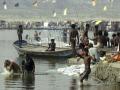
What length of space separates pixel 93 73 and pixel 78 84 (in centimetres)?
232

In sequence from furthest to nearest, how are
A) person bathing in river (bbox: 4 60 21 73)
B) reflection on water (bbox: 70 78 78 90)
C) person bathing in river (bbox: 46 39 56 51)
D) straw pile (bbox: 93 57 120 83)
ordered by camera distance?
person bathing in river (bbox: 46 39 56 51) → person bathing in river (bbox: 4 60 21 73) → straw pile (bbox: 93 57 120 83) → reflection on water (bbox: 70 78 78 90)

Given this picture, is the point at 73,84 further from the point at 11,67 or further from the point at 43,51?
the point at 43,51

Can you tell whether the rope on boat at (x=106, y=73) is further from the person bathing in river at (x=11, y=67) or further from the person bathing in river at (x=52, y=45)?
the person bathing in river at (x=52, y=45)

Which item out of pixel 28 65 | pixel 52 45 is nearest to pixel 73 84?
pixel 28 65

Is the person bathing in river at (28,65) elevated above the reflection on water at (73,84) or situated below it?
above

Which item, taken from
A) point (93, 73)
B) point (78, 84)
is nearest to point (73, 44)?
point (93, 73)

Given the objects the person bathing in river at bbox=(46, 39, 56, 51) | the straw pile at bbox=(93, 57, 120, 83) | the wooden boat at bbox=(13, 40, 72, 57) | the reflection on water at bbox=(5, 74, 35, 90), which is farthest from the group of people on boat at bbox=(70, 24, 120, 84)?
the reflection on water at bbox=(5, 74, 35, 90)

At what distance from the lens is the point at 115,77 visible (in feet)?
85.1

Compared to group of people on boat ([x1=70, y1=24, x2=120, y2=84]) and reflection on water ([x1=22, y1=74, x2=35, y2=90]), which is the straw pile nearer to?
reflection on water ([x1=22, y1=74, x2=35, y2=90])

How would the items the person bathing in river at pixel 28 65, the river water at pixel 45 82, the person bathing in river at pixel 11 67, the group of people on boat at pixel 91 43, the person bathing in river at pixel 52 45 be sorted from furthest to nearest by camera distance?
the person bathing in river at pixel 52 45, the group of people on boat at pixel 91 43, the person bathing in river at pixel 11 67, the person bathing in river at pixel 28 65, the river water at pixel 45 82

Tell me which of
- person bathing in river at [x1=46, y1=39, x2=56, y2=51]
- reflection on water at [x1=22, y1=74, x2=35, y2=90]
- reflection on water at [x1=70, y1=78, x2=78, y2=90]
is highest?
person bathing in river at [x1=46, y1=39, x2=56, y2=51]

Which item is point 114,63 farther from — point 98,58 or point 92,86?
point 98,58

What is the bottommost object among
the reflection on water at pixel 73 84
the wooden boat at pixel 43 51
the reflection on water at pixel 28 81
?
the reflection on water at pixel 73 84

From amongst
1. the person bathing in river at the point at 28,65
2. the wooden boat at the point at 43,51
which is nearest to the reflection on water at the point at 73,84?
the person bathing in river at the point at 28,65
